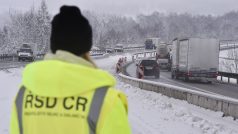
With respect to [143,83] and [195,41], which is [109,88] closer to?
[143,83]

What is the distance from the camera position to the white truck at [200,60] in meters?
33.8

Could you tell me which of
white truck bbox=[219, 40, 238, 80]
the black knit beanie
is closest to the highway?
white truck bbox=[219, 40, 238, 80]

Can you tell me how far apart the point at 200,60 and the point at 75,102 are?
107ft

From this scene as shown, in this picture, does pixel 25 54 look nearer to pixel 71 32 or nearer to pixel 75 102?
pixel 71 32

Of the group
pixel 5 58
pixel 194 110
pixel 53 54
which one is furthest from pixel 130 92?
pixel 5 58

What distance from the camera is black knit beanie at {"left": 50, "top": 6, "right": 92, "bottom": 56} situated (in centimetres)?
262

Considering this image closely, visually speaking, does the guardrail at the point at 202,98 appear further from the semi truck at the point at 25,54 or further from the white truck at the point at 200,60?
the semi truck at the point at 25,54

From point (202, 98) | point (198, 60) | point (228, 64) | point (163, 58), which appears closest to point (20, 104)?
point (202, 98)

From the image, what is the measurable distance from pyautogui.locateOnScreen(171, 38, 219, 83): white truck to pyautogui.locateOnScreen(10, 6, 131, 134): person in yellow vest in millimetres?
31807

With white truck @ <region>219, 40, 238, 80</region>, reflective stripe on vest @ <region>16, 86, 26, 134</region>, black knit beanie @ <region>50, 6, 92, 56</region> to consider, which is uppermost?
black knit beanie @ <region>50, 6, 92, 56</region>

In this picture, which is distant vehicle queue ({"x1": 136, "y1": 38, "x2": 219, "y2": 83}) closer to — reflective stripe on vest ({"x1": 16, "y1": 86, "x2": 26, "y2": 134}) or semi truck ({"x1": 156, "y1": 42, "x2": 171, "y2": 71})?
semi truck ({"x1": 156, "y1": 42, "x2": 171, "y2": 71})

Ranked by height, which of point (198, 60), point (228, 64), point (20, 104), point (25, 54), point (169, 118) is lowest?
point (228, 64)

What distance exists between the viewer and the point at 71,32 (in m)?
2.62

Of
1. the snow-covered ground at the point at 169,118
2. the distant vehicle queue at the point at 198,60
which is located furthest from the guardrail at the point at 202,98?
the distant vehicle queue at the point at 198,60
